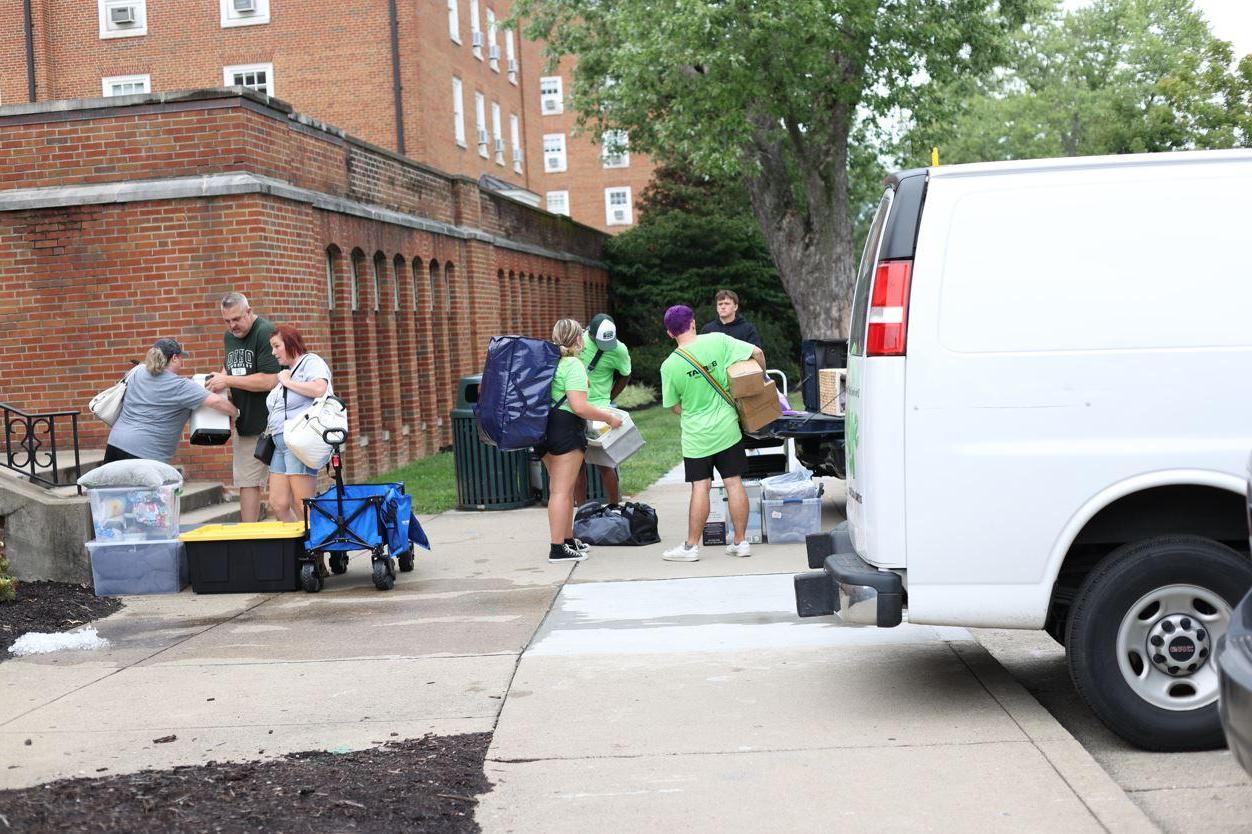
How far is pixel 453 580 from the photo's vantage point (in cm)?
963

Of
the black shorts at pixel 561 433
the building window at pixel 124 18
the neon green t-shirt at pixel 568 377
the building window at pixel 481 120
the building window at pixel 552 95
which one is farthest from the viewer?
the building window at pixel 552 95

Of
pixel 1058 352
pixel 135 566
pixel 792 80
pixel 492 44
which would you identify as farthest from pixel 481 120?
pixel 1058 352

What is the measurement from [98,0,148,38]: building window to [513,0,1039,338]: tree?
445 inches

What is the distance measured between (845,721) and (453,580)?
449cm

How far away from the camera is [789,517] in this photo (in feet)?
34.5

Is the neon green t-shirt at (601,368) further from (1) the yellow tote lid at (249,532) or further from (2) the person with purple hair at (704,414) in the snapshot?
(1) the yellow tote lid at (249,532)

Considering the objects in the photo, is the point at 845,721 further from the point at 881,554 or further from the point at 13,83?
the point at 13,83

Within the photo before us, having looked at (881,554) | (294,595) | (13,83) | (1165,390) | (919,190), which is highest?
(13,83)

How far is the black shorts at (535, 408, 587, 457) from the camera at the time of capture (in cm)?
1017

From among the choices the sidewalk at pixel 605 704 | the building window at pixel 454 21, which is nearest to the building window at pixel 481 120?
the building window at pixel 454 21

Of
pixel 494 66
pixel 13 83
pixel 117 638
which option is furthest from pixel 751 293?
pixel 117 638

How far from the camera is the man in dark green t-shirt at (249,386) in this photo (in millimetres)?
10219

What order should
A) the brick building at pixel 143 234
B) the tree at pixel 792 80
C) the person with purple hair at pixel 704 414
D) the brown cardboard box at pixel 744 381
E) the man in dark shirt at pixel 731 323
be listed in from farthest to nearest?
the tree at pixel 792 80
the brick building at pixel 143 234
the man in dark shirt at pixel 731 323
the person with purple hair at pixel 704 414
the brown cardboard box at pixel 744 381

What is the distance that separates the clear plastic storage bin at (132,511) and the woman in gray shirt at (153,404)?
1.48 feet
